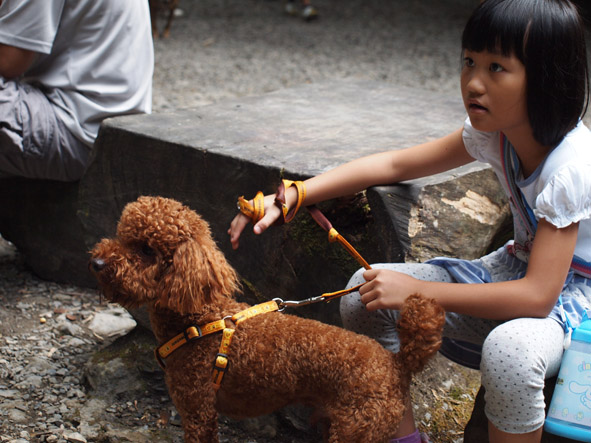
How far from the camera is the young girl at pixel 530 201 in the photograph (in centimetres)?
160

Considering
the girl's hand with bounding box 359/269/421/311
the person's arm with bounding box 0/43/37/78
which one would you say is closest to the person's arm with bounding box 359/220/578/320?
the girl's hand with bounding box 359/269/421/311

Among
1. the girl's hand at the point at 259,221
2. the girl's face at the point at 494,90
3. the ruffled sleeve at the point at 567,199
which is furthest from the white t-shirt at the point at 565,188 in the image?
the girl's hand at the point at 259,221

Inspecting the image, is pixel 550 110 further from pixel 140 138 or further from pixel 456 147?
pixel 140 138

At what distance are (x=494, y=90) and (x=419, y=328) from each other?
601mm

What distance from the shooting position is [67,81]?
2.95 meters

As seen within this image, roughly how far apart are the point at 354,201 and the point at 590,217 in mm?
730

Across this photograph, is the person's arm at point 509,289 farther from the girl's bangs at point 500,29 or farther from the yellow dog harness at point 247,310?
the girl's bangs at point 500,29

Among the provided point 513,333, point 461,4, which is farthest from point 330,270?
point 461,4

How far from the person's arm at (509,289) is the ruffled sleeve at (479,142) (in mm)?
364

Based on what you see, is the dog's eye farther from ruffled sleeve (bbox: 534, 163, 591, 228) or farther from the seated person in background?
the seated person in background

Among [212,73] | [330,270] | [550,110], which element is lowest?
[212,73]

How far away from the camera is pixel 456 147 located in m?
2.02

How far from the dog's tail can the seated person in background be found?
172 centimetres

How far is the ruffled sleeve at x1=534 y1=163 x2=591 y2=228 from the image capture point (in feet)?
5.25
